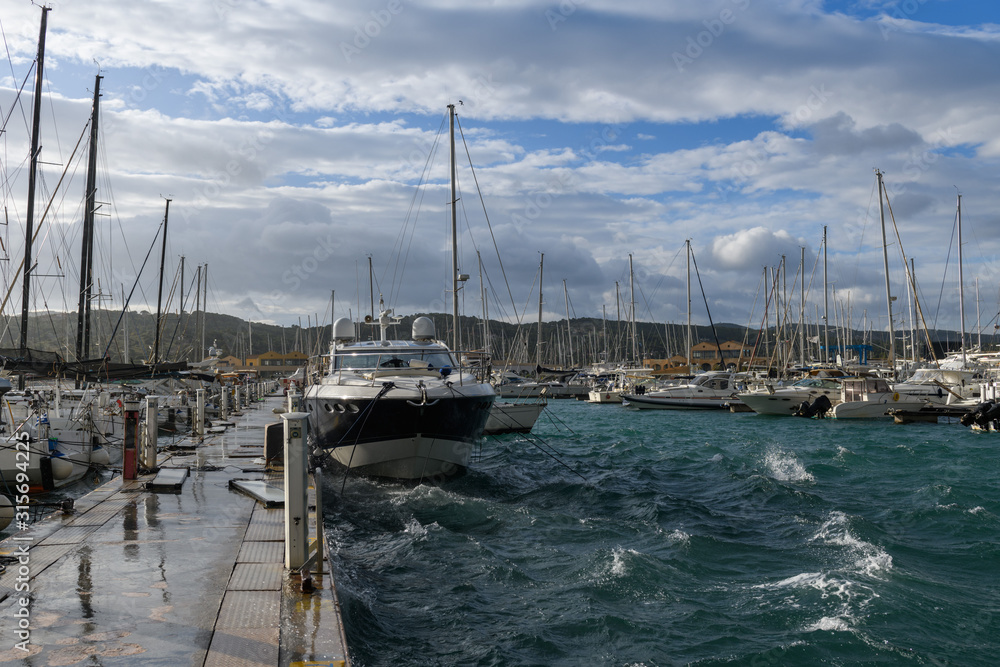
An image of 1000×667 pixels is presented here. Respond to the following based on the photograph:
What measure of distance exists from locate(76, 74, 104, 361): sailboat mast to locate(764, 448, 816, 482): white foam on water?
74.9ft

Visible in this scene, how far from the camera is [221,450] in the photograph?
16.4m

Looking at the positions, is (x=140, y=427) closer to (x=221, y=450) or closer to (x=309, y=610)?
(x=221, y=450)

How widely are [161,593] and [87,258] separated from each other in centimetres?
2512

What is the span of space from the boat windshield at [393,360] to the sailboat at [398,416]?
2cm

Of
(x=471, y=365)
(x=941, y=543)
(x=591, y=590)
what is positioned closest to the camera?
(x=591, y=590)

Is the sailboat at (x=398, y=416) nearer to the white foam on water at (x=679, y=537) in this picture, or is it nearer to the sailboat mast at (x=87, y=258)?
the white foam on water at (x=679, y=537)

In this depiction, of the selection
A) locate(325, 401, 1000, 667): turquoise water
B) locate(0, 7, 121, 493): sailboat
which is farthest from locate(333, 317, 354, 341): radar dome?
locate(0, 7, 121, 493): sailboat

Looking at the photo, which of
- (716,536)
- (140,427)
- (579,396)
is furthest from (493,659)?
(579,396)

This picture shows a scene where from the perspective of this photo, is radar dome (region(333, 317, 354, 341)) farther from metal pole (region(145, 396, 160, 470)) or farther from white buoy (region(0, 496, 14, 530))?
white buoy (region(0, 496, 14, 530))

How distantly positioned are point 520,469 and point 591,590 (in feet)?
35.2

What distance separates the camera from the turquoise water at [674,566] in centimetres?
715

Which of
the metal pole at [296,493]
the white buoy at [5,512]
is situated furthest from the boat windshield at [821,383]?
the white buoy at [5,512]

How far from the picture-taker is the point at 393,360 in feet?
52.5

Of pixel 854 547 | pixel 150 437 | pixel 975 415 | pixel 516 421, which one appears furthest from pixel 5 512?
pixel 975 415
